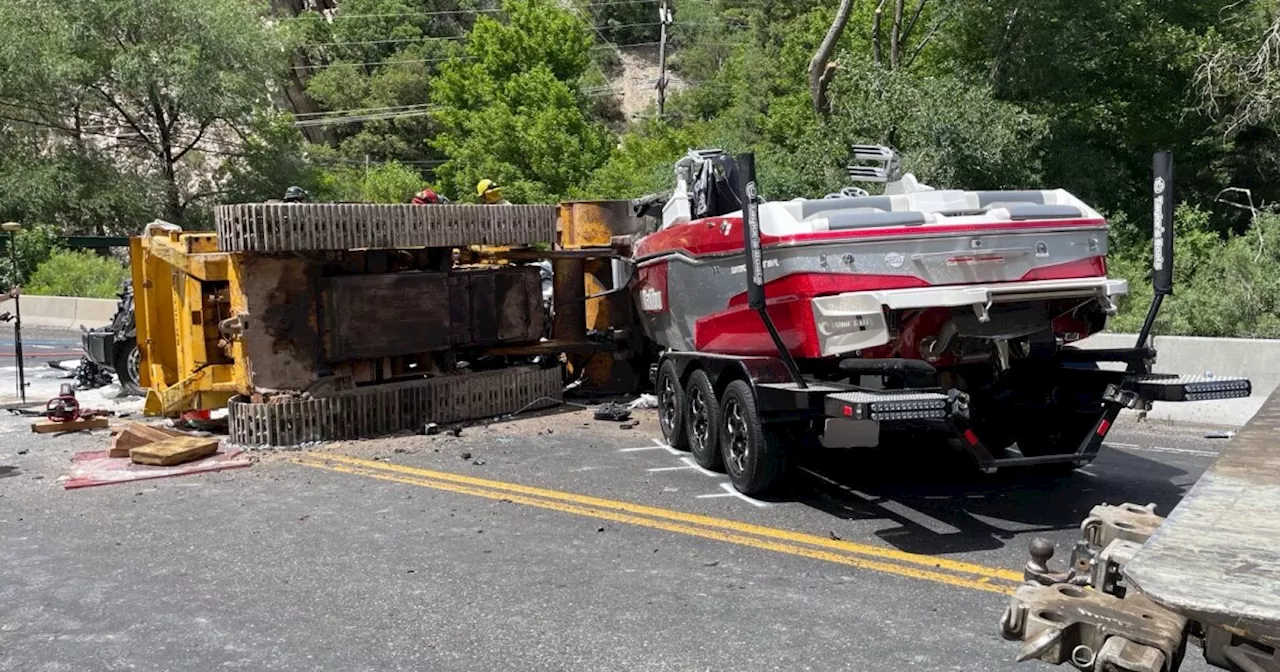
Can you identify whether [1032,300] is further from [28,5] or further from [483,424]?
[28,5]

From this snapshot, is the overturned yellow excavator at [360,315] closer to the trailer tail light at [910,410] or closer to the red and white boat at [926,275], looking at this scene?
the red and white boat at [926,275]

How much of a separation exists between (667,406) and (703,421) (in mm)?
981

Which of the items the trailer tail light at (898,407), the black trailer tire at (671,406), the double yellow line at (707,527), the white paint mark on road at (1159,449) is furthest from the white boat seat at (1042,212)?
the black trailer tire at (671,406)

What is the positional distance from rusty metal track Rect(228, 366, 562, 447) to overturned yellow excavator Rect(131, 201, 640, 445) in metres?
0.01

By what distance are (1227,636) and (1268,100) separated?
16071 millimetres

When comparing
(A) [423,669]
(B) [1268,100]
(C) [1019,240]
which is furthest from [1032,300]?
(B) [1268,100]

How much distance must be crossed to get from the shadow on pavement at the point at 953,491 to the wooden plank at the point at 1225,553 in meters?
3.60

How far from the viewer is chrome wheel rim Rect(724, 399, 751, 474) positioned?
755cm

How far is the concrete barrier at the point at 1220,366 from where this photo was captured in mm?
9945

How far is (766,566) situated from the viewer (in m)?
5.95

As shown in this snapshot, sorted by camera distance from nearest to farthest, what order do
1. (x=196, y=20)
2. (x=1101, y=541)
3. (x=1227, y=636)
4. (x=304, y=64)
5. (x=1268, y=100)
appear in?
(x=1227, y=636), (x=1101, y=541), (x=1268, y=100), (x=196, y=20), (x=304, y=64)


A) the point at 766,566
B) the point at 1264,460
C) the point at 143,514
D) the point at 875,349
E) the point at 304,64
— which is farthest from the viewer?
the point at 304,64

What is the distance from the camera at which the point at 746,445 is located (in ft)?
24.5

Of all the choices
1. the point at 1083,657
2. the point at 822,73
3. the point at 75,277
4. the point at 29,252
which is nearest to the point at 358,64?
the point at 29,252
